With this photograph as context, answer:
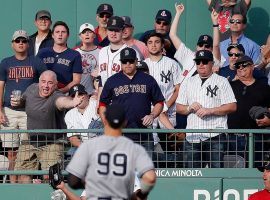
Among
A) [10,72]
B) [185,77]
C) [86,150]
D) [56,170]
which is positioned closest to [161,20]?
[185,77]

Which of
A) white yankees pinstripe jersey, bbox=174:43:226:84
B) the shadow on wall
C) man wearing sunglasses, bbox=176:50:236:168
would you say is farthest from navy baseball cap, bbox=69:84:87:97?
the shadow on wall

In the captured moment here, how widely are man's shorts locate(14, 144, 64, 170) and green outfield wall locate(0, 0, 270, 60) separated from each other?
3883 millimetres

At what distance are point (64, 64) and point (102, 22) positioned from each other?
1.33 metres

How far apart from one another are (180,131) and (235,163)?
0.93 meters

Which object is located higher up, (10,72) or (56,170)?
(10,72)

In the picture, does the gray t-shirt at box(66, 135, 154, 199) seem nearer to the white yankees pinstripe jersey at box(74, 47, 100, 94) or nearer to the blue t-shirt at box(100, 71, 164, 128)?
the blue t-shirt at box(100, 71, 164, 128)

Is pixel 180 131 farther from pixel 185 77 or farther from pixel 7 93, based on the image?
pixel 7 93

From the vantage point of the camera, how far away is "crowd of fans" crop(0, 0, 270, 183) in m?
15.6

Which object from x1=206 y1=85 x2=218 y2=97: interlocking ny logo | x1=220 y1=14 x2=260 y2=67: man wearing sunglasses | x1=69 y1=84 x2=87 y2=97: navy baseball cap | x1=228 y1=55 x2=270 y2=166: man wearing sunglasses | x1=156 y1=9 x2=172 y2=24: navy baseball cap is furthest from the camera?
x1=156 y1=9 x2=172 y2=24: navy baseball cap

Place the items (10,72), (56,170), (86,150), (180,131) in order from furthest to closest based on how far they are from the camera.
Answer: (10,72)
(180,131)
(56,170)
(86,150)

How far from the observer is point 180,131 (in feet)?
50.4

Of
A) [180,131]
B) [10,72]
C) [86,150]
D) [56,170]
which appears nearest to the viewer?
[86,150]

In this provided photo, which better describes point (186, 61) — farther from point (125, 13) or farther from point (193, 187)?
point (125, 13)

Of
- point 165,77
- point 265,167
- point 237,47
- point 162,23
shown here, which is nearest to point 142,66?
point 165,77
